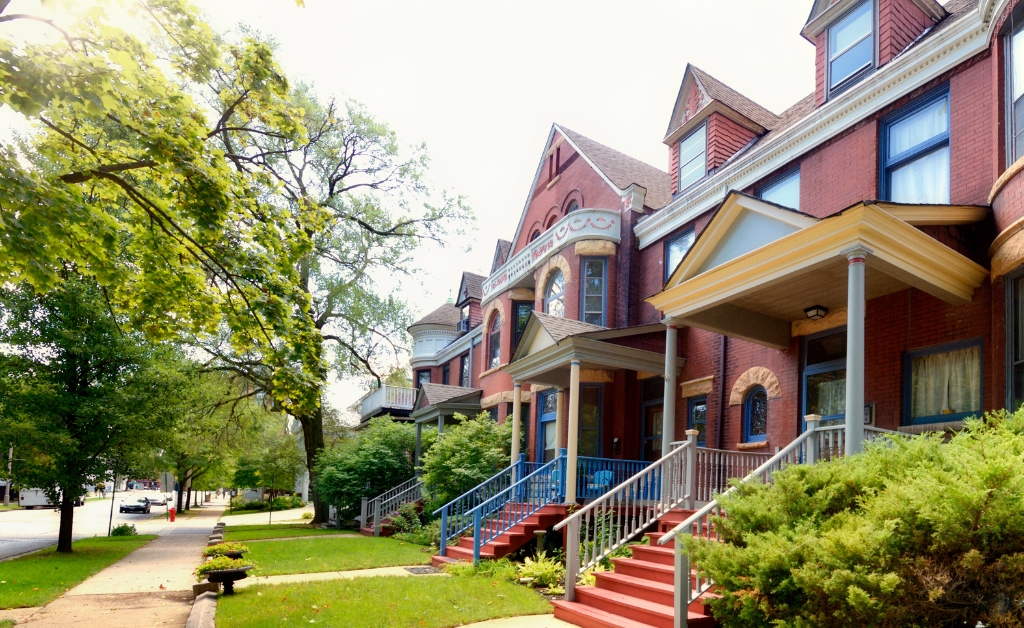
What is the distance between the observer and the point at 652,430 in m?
16.2

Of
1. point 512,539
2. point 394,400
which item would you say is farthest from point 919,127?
point 394,400

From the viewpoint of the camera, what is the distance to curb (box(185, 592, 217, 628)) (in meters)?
8.24

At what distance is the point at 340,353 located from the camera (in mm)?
31156

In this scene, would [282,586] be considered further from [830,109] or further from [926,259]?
[830,109]

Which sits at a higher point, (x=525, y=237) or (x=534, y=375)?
(x=525, y=237)

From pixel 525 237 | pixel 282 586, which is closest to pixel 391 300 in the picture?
pixel 525 237

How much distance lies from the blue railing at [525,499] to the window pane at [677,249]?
188 inches

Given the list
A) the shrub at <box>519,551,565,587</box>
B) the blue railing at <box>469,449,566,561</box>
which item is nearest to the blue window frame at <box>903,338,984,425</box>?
the shrub at <box>519,551,565,587</box>

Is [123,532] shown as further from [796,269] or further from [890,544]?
[890,544]

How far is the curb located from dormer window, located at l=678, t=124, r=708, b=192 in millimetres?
12487

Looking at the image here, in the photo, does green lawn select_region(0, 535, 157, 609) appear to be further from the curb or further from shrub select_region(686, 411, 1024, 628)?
shrub select_region(686, 411, 1024, 628)

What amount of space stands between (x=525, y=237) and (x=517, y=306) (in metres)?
2.46

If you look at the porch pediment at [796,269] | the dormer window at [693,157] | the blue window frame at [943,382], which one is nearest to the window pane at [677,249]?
the dormer window at [693,157]

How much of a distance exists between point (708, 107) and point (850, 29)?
11.8ft
